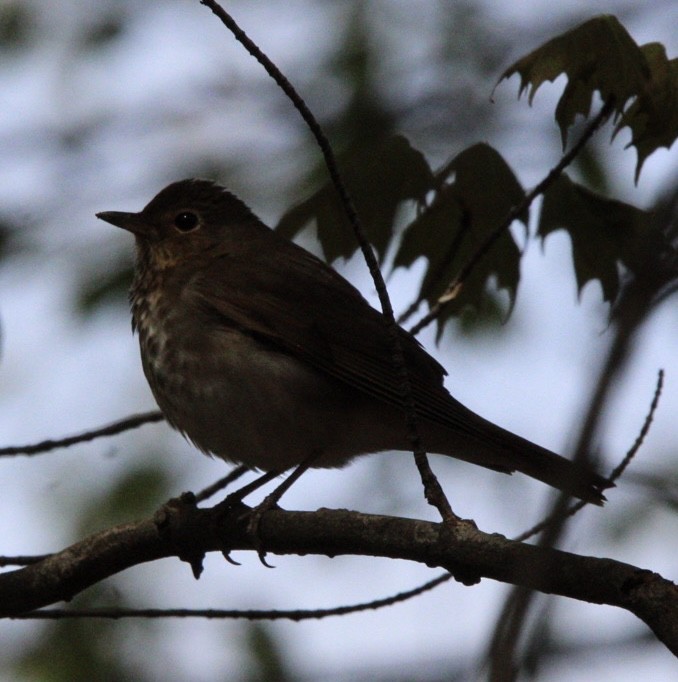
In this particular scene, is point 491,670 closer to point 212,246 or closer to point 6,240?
point 212,246

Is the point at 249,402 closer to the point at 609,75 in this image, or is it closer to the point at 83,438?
the point at 83,438

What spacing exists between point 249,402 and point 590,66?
214cm

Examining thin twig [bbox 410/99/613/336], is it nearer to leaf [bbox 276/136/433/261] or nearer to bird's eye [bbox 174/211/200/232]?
leaf [bbox 276/136/433/261]

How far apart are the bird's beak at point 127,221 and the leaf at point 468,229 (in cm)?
187

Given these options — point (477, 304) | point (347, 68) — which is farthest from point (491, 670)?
point (347, 68)

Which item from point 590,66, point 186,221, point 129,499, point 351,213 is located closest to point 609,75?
point 590,66

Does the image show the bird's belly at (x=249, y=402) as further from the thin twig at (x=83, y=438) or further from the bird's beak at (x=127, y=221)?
the bird's beak at (x=127, y=221)

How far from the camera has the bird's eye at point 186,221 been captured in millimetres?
6402

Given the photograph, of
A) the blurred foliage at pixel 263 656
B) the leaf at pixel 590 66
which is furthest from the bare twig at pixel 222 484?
the leaf at pixel 590 66

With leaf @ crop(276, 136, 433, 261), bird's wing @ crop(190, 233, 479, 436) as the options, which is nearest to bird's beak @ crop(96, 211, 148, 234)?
bird's wing @ crop(190, 233, 479, 436)

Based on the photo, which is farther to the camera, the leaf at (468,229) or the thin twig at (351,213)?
the leaf at (468,229)

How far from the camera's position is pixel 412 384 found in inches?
197

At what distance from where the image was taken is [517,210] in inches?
185

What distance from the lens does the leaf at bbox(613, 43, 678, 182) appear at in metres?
4.05
